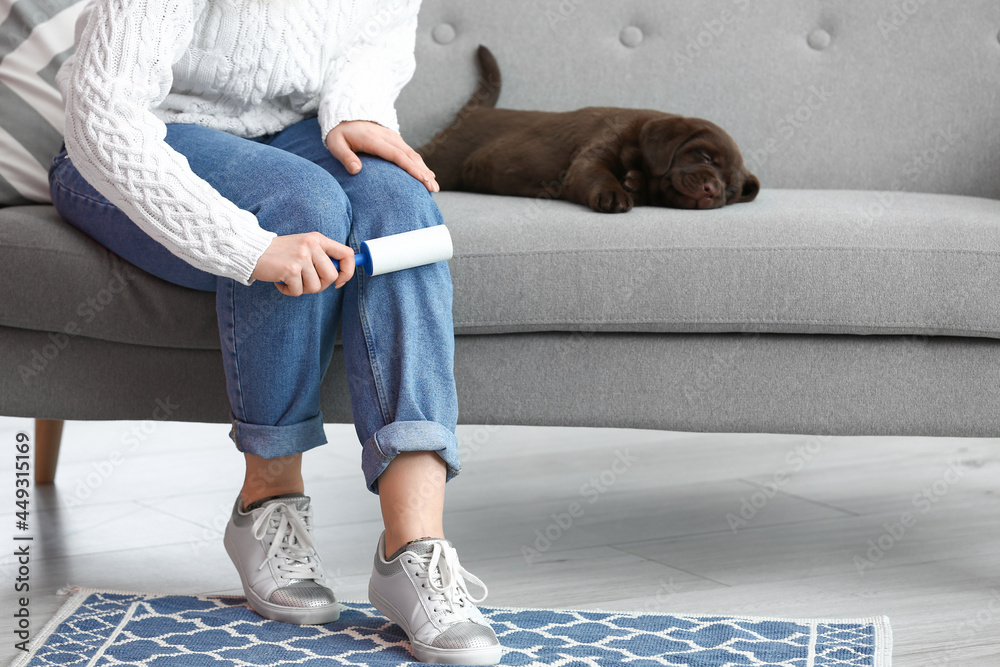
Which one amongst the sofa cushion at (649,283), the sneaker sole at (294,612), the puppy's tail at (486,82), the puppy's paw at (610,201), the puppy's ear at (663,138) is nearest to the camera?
the sneaker sole at (294,612)

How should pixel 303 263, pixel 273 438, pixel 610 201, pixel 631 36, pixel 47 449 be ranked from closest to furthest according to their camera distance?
pixel 303 263
pixel 273 438
pixel 610 201
pixel 47 449
pixel 631 36

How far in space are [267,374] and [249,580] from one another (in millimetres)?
249

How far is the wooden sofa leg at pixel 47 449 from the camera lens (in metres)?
1.74

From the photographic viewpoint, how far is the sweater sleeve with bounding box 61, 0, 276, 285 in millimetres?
969

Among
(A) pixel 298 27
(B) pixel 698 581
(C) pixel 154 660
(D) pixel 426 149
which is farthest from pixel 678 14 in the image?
(C) pixel 154 660

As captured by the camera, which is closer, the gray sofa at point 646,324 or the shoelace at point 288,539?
the shoelace at point 288,539

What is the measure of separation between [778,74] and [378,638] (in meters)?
1.30

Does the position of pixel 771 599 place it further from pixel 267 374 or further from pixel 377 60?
pixel 377 60

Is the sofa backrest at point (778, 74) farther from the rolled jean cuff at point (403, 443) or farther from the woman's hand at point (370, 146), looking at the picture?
the rolled jean cuff at point (403, 443)

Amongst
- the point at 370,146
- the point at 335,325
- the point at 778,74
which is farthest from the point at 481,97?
the point at 335,325

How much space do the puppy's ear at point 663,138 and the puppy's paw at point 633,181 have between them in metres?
0.03

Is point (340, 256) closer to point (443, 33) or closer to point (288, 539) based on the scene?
point (288, 539)

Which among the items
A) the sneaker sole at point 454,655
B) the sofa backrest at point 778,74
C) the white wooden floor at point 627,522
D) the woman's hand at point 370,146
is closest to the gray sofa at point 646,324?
the woman's hand at point 370,146

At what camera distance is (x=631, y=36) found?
6.14 feet
